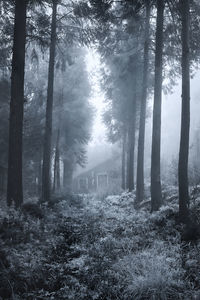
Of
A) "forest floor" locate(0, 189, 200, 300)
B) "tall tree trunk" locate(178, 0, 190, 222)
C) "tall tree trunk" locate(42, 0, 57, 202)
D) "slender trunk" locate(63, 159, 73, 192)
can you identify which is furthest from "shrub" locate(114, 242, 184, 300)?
"slender trunk" locate(63, 159, 73, 192)

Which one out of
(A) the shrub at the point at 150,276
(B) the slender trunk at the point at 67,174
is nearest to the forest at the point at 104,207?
(A) the shrub at the point at 150,276

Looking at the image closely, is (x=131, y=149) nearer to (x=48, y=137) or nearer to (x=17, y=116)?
(x=48, y=137)

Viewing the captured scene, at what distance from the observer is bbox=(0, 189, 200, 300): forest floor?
13.8 feet

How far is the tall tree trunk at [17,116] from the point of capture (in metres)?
9.31

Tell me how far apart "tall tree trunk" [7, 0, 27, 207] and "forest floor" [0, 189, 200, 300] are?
166cm

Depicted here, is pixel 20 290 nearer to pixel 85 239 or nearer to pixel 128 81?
pixel 85 239

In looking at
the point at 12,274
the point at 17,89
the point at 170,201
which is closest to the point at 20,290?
the point at 12,274

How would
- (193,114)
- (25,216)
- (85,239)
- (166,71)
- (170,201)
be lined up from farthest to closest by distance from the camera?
(193,114) < (166,71) < (170,201) < (25,216) < (85,239)

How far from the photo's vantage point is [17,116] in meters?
9.62

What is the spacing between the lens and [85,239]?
6848 millimetres

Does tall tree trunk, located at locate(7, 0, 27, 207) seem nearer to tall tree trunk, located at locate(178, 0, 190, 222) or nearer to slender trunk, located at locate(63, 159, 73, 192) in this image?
tall tree trunk, located at locate(178, 0, 190, 222)

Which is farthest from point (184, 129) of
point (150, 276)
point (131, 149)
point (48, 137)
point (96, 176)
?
point (96, 176)

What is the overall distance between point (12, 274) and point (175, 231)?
4.01 metres

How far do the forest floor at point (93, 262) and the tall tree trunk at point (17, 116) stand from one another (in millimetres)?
1665
